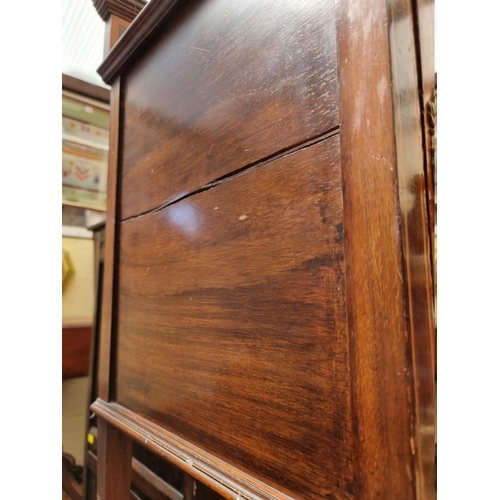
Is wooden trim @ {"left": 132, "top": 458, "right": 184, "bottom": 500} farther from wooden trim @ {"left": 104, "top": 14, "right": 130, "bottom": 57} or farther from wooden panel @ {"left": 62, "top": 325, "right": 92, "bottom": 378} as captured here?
wooden trim @ {"left": 104, "top": 14, "right": 130, "bottom": 57}

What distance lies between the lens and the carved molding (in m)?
0.92

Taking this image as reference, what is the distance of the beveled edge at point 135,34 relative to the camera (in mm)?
630

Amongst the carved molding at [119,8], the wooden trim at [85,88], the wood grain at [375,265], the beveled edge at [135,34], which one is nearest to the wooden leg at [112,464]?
the wood grain at [375,265]

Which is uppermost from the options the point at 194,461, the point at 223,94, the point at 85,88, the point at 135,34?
the point at 85,88

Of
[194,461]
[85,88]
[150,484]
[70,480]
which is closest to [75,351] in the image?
[70,480]

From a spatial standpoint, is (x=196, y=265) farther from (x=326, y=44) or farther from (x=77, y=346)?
(x=77, y=346)

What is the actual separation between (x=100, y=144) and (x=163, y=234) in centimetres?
153

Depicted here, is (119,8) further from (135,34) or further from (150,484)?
(150,484)

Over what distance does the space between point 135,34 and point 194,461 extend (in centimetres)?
69

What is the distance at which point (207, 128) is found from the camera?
53 centimetres

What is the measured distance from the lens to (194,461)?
48cm

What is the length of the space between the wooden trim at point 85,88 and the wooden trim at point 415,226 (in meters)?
1.82

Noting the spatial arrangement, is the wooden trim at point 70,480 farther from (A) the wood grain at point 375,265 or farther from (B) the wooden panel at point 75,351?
(A) the wood grain at point 375,265
